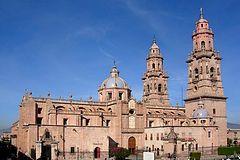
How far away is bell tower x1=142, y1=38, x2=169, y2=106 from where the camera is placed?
91.1 metres

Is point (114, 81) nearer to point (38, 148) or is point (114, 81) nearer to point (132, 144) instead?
point (132, 144)

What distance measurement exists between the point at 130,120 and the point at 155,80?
834 inches

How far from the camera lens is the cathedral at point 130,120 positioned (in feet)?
205

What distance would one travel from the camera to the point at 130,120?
72688 millimetres

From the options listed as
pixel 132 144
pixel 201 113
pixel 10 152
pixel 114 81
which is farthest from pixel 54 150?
pixel 201 113

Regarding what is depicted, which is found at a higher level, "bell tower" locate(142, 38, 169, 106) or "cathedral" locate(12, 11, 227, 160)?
"bell tower" locate(142, 38, 169, 106)

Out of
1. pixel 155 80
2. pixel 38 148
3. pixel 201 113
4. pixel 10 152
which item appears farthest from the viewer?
pixel 155 80

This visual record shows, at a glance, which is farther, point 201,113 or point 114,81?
point 114,81

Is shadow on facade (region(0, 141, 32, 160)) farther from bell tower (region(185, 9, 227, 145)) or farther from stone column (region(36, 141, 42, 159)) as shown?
bell tower (region(185, 9, 227, 145))

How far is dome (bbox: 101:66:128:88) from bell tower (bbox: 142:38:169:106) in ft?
42.8

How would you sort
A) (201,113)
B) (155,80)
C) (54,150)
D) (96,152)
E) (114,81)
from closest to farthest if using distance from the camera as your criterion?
1. (54,150)
2. (96,152)
3. (201,113)
4. (114,81)
5. (155,80)

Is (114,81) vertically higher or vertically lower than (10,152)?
higher

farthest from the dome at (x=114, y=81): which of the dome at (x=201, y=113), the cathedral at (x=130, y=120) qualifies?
the dome at (x=201, y=113)

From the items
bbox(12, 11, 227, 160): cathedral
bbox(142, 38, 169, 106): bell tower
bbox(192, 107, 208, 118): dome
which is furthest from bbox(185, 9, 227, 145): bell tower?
bbox(142, 38, 169, 106): bell tower
